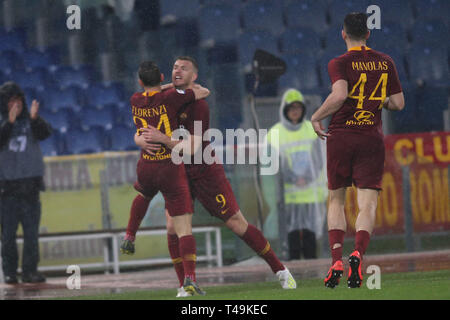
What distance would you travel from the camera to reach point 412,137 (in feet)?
40.6

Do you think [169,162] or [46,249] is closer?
[169,162]

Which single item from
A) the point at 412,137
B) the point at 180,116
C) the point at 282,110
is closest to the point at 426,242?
the point at 412,137

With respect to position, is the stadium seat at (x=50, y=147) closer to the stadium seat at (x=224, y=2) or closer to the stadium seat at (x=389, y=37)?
the stadium seat at (x=224, y=2)

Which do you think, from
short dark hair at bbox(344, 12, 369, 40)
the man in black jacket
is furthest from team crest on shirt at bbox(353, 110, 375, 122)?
the man in black jacket

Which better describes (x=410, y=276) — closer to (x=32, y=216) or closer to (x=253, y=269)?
(x=253, y=269)

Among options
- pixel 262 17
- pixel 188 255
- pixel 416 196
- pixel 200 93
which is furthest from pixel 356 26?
pixel 262 17

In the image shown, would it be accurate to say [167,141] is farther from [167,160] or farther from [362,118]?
[362,118]

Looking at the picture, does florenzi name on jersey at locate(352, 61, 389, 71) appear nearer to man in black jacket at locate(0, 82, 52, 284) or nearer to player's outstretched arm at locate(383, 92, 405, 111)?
player's outstretched arm at locate(383, 92, 405, 111)

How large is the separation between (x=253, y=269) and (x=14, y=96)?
339 centimetres

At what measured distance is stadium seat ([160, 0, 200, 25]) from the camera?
15758 millimetres

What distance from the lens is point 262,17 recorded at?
1617 centimetres

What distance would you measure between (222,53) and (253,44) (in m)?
0.61

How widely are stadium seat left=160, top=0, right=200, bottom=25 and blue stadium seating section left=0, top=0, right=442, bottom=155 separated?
2cm

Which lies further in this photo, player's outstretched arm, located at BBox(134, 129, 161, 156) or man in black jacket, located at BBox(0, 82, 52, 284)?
man in black jacket, located at BBox(0, 82, 52, 284)
